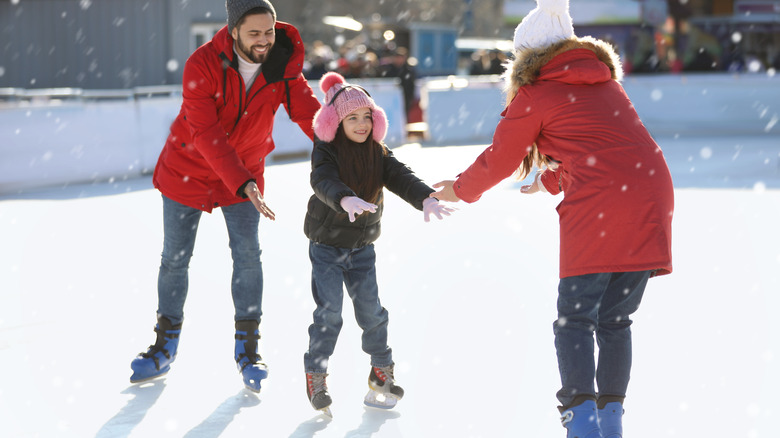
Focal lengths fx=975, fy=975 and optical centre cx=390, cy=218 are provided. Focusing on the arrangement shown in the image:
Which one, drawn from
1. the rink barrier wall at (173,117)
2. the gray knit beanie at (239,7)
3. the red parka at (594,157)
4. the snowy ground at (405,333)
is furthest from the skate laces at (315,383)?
the rink barrier wall at (173,117)

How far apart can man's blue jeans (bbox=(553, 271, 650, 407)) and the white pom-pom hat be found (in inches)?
29.0

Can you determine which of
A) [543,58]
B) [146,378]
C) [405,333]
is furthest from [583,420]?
[146,378]

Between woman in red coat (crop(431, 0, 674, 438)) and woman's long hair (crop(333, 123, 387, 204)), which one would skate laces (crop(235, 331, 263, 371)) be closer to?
woman's long hair (crop(333, 123, 387, 204))

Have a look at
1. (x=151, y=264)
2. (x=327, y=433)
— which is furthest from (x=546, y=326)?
(x=151, y=264)

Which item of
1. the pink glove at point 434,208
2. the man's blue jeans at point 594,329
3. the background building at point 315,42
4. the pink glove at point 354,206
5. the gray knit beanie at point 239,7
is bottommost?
the background building at point 315,42

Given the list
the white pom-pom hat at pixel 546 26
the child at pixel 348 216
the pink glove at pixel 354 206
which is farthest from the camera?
the child at pixel 348 216

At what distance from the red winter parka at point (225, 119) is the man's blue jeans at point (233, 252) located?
0.07 meters

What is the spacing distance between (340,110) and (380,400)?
108 centimetres

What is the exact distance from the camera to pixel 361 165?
3.46 meters

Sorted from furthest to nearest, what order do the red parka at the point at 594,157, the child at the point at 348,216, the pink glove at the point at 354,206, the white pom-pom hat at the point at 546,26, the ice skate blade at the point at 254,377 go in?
the ice skate blade at the point at 254,377, the child at the point at 348,216, the pink glove at the point at 354,206, the white pom-pom hat at the point at 546,26, the red parka at the point at 594,157

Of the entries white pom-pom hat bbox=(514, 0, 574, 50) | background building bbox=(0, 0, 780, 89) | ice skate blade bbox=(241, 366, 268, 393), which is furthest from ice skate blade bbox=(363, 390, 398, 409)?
background building bbox=(0, 0, 780, 89)

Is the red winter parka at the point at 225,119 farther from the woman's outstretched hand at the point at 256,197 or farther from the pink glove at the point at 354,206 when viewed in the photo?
the pink glove at the point at 354,206

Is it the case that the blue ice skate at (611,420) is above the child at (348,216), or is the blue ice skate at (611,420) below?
below

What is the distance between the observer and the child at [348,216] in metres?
3.41
